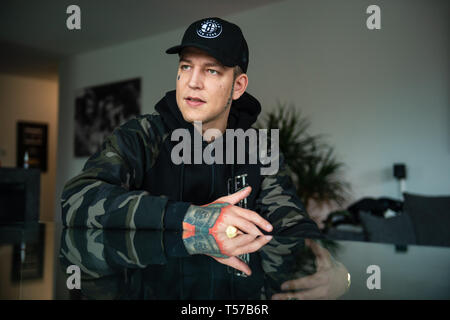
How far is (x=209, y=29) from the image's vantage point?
4.37 ft

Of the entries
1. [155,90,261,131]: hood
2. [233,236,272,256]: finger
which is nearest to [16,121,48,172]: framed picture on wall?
[155,90,261,131]: hood

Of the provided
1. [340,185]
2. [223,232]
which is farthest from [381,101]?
[223,232]

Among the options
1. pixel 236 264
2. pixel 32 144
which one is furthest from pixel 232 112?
pixel 32 144

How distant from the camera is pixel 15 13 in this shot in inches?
201

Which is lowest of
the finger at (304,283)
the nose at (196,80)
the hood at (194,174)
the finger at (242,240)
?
the finger at (242,240)

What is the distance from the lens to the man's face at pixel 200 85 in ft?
4.46

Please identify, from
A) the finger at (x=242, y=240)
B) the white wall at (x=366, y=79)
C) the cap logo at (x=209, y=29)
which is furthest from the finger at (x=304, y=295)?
the white wall at (x=366, y=79)

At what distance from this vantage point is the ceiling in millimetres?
4723

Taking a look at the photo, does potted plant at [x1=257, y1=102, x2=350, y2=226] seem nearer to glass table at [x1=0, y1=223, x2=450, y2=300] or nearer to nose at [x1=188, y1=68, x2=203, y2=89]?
nose at [x1=188, y1=68, x2=203, y2=89]

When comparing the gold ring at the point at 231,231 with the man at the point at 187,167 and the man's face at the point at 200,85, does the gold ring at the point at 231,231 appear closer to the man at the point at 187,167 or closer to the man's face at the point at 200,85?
the man at the point at 187,167

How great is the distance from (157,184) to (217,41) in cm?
54

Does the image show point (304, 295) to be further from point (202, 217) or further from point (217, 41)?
point (217, 41)
